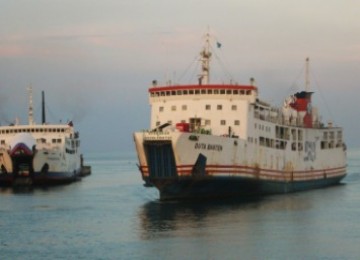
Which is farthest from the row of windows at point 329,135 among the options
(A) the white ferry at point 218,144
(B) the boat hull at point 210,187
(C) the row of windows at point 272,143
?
(B) the boat hull at point 210,187

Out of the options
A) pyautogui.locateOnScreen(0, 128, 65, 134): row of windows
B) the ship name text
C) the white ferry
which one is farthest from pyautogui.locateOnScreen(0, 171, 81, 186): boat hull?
the ship name text

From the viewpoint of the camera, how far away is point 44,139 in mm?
82375

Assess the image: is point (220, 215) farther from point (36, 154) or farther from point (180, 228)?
point (36, 154)

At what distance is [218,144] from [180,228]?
10.7 metres

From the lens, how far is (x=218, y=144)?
51.7 m

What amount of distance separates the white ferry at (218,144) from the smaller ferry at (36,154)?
22741 millimetres

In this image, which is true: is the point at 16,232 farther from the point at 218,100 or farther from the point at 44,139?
the point at 44,139

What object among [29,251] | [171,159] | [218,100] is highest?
[218,100]

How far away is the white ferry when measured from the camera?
50.6 m

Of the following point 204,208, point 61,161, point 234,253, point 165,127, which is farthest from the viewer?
point 61,161

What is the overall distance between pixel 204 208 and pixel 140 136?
6371 mm

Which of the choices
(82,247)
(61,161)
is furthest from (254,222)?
(61,161)

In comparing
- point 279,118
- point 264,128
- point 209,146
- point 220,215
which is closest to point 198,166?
point 209,146

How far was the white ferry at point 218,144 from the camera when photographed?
5059cm
